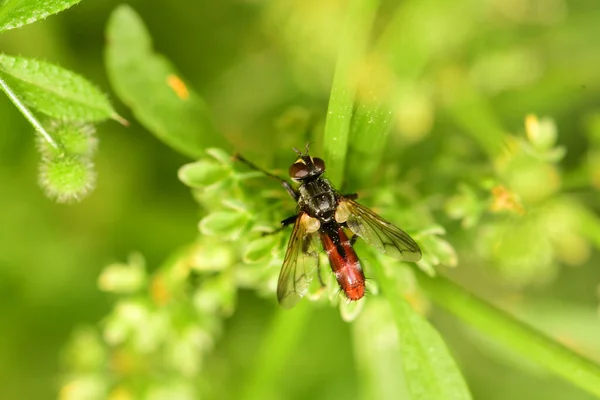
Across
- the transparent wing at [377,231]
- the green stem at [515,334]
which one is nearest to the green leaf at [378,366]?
the green stem at [515,334]

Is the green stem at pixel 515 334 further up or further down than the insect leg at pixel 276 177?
further down

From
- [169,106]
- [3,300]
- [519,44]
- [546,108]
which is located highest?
[519,44]

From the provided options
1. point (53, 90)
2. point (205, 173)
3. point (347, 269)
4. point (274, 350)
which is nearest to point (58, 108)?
point (53, 90)

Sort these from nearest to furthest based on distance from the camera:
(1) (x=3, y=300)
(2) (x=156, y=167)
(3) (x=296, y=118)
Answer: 1. (3) (x=296, y=118)
2. (1) (x=3, y=300)
3. (2) (x=156, y=167)

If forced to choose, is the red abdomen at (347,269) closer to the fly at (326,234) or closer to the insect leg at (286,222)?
the fly at (326,234)

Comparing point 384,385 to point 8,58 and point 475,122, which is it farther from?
point 8,58

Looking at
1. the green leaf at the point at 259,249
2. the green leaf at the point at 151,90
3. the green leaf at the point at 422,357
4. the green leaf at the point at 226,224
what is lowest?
the green leaf at the point at 422,357

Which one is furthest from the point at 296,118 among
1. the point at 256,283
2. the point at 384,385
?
the point at 384,385
